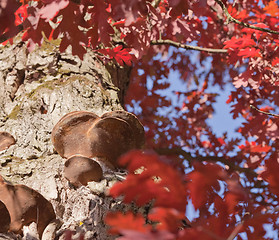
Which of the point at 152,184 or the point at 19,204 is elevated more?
the point at 152,184

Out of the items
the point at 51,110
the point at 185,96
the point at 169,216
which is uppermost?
the point at 169,216

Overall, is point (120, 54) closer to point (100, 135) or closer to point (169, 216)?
point (100, 135)

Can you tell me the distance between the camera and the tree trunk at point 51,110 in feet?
6.25

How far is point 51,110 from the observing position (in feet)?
8.71

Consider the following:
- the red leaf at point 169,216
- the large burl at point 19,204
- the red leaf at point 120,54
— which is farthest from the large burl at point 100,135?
the red leaf at point 169,216

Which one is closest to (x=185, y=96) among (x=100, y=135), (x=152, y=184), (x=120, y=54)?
(x=120, y=54)

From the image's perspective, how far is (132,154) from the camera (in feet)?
3.34

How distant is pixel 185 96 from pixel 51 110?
5.03 m

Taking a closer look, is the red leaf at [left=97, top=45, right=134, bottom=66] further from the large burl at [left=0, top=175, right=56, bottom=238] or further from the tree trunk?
the large burl at [left=0, top=175, right=56, bottom=238]

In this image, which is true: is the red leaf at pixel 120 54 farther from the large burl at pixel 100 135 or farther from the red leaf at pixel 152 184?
the red leaf at pixel 152 184

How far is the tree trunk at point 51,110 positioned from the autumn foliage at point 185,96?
0.63 ft

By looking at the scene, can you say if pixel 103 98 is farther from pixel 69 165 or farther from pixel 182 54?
pixel 182 54

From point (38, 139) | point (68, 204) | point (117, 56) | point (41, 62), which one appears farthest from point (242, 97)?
point (68, 204)

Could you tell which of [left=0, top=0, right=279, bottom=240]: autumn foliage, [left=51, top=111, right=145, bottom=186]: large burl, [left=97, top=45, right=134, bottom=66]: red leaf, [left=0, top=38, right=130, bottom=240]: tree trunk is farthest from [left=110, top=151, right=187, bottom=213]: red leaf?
[left=97, top=45, right=134, bottom=66]: red leaf
